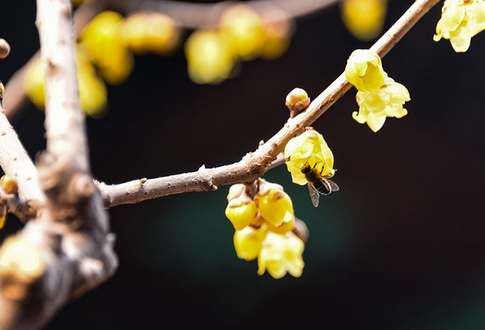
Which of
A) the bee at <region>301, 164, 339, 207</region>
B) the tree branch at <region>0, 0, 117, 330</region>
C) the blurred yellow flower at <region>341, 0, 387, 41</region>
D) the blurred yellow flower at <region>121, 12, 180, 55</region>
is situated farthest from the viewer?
the blurred yellow flower at <region>341, 0, 387, 41</region>

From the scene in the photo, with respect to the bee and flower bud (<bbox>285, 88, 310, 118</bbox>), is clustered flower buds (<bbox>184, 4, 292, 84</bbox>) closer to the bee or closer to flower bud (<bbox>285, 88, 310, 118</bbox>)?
the bee

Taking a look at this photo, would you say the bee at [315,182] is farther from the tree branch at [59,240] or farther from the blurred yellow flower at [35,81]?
the blurred yellow flower at [35,81]

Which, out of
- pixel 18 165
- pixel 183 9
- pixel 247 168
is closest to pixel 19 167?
pixel 18 165

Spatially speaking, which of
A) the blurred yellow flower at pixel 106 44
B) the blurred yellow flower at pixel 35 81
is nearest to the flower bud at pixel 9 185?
the blurred yellow flower at pixel 35 81

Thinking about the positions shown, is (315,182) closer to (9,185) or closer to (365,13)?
(9,185)

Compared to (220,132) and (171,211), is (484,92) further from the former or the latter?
(171,211)

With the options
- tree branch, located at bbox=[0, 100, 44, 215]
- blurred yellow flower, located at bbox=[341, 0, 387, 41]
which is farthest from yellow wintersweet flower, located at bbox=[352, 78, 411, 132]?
blurred yellow flower, located at bbox=[341, 0, 387, 41]

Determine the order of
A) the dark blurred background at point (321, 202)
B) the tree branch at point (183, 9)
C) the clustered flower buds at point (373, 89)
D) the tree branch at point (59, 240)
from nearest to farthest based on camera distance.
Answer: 1. the tree branch at point (59, 240)
2. the clustered flower buds at point (373, 89)
3. the tree branch at point (183, 9)
4. the dark blurred background at point (321, 202)

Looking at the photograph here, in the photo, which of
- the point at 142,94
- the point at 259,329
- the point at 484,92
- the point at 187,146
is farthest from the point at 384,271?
the point at 142,94
